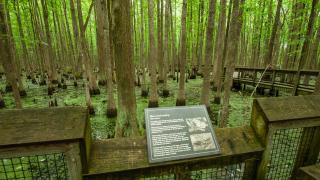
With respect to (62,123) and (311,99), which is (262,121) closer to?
(311,99)

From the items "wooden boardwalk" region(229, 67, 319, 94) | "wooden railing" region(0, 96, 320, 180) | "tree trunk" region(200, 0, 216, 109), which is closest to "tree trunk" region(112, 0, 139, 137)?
"wooden railing" region(0, 96, 320, 180)

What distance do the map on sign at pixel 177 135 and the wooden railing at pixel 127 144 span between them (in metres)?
0.09

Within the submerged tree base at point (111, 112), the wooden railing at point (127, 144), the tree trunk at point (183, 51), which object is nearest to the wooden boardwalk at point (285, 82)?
the wooden railing at point (127, 144)

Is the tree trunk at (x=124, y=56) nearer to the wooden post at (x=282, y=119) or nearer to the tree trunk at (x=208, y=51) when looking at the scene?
the wooden post at (x=282, y=119)

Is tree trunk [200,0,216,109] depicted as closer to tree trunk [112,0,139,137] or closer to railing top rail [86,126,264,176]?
tree trunk [112,0,139,137]

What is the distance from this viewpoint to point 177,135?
6.44 ft

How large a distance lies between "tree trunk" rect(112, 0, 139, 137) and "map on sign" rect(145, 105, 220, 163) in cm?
121

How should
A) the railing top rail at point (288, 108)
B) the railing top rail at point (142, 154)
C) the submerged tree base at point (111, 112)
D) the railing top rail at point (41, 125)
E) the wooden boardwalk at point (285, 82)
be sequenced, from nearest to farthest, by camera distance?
the railing top rail at point (41, 125) → the railing top rail at point (142, 154) → the railing top rail at point (288, 108) → the wooden boardwalk at point (285, 82) → the submerged tree base at point (111, 112)

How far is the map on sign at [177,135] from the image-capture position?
188cm

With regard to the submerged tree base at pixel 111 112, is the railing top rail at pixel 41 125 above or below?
above

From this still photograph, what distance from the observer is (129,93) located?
3240 millimetres

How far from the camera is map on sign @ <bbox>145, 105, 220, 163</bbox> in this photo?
6.17 ft

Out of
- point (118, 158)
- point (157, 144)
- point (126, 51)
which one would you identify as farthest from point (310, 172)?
point (126, 51)

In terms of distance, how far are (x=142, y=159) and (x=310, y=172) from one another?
189cm
